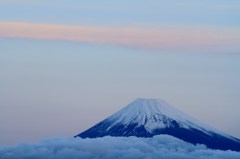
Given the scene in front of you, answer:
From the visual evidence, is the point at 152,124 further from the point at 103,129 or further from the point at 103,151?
the point at 103,151

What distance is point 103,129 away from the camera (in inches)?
3772

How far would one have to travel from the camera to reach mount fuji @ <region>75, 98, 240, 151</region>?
87875 millimetres

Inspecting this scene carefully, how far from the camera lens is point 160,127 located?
91.3 metres

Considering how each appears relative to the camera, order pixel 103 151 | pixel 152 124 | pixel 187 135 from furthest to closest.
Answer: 1. pixel 152 124
2. pixel 187 135
3. pixel 103 151

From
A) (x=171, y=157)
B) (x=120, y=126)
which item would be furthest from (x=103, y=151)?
(x=120, y=126)

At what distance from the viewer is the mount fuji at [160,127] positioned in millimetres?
87875

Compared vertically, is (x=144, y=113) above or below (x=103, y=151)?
above

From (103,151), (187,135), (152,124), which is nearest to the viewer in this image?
(103,151)

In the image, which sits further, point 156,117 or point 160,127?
point 156,117

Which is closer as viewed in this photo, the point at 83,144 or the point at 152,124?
the point at 83,144

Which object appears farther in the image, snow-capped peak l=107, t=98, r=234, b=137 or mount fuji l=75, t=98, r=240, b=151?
snow-capped peak l=107, t=98, r=234, b=137

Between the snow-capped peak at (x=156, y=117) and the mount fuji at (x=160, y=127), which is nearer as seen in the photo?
the mount fuji at (x=160, y=127)

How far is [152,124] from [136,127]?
3.26m

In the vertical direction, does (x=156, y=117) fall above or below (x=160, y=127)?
above
